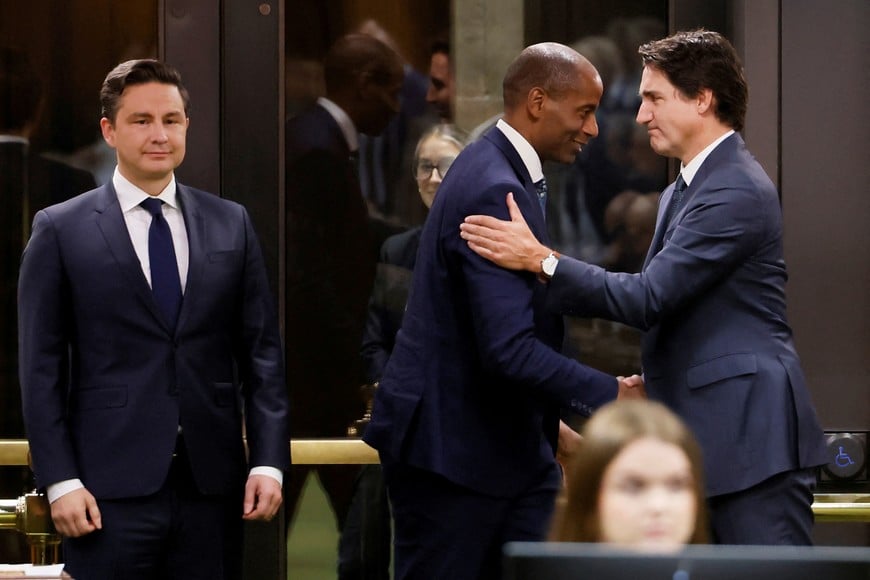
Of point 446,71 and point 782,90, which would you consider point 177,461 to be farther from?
point 782,90

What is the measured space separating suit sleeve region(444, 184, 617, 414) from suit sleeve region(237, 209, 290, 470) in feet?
1.84

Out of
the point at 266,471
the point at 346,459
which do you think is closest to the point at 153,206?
the point at 266,471

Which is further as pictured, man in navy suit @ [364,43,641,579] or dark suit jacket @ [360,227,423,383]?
dark suit jacket @ [360,227,423,383]

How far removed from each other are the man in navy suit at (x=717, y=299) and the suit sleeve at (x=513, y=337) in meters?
0.04

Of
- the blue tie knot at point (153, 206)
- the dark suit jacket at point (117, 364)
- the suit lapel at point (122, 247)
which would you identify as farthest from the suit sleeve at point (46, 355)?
the blue tie knot at point (153, 206)

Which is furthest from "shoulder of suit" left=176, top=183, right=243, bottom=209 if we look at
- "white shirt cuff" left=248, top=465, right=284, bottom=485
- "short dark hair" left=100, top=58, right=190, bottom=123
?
"white shirt cuff" left=248, top=465, right=284, bottom=485

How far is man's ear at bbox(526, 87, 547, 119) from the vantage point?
384 centimetres

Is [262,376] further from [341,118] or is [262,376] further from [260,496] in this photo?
[341,118]

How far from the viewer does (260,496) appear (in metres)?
3.87

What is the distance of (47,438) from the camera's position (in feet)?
12.1

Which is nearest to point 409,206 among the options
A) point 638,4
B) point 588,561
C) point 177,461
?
point 638,4

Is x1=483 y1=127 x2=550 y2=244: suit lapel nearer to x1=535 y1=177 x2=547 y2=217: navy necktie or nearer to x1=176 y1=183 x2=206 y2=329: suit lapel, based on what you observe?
x1=535 y1=177 x2=547 y2=217: navy necktie

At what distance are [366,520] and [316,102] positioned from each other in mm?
1302

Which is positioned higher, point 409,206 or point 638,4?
point 638,4
